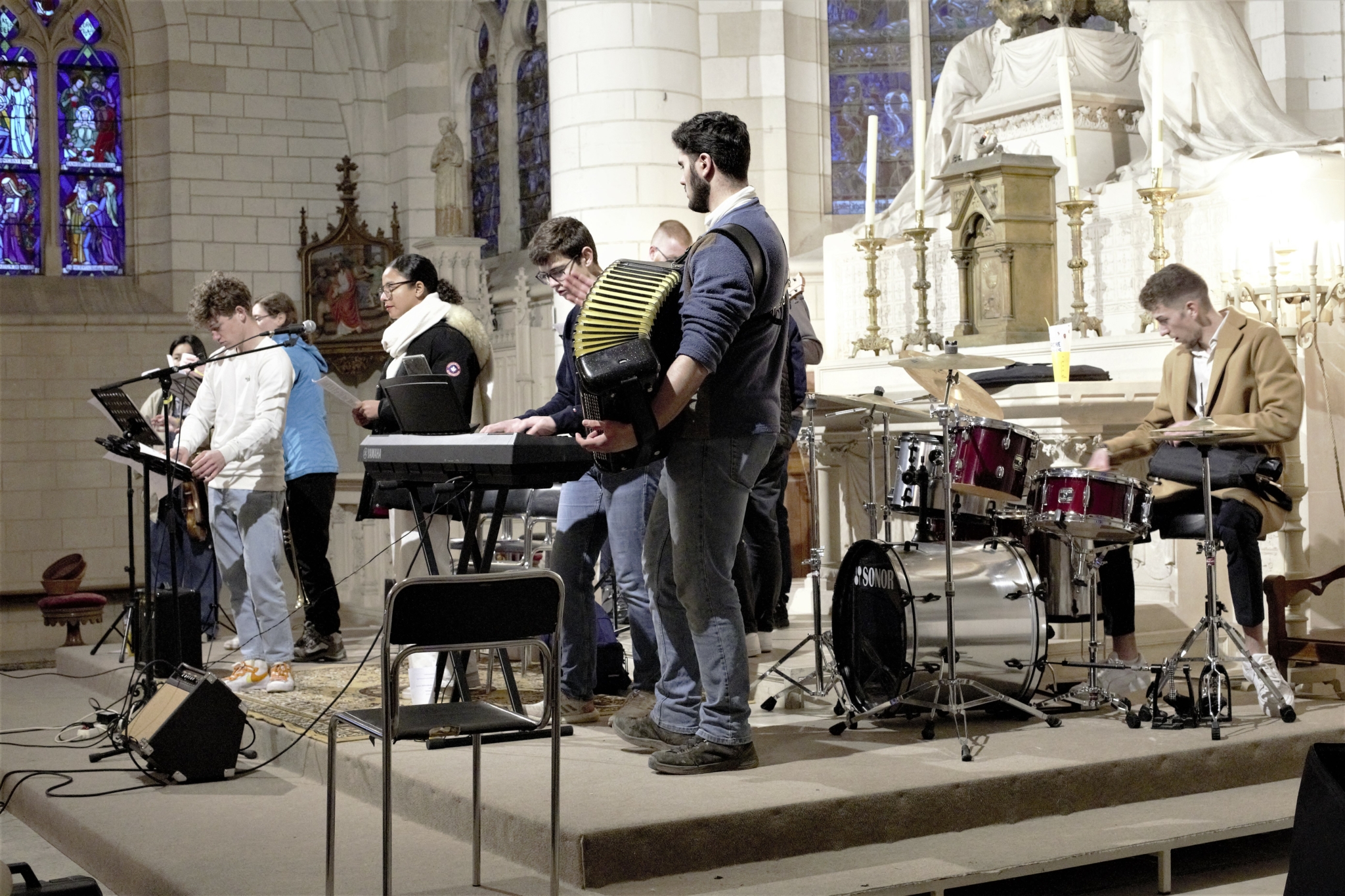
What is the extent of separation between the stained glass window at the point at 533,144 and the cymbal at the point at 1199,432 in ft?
30.1

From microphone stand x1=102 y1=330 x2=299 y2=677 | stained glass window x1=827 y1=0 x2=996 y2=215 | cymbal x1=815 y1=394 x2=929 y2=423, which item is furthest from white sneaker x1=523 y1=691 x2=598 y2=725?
stained glass window x1=827 y1=0 x2=996 y2=215

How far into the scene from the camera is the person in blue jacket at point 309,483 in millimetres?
6340

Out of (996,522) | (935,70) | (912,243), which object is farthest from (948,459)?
(935,70)

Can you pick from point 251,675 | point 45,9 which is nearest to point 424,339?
point 251,675

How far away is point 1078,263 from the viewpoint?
7.29 m

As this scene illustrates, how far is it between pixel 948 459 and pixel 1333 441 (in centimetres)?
246

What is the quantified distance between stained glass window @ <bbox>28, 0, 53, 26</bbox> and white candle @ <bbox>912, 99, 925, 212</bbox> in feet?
29.7

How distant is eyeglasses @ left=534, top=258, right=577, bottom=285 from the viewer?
453cm

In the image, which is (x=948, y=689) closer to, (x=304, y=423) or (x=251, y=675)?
(x=251, y=675)

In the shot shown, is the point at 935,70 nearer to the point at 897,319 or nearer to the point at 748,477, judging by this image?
the point at 897,319

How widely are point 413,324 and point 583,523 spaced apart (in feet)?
3.45

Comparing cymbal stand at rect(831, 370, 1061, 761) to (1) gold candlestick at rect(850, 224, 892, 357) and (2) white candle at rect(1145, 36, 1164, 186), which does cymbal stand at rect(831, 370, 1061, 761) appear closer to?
(2) white candle at rect(1145, 36, 1164, 186)

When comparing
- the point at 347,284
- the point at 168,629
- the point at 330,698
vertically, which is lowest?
the point at 330,698

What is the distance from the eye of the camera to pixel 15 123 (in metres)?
13.9
